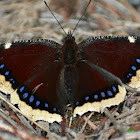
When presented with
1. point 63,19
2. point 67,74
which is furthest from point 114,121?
point 63,19

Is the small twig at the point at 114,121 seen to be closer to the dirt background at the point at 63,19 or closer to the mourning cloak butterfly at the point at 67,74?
the mourning cloak butterfly at the point at 67,74

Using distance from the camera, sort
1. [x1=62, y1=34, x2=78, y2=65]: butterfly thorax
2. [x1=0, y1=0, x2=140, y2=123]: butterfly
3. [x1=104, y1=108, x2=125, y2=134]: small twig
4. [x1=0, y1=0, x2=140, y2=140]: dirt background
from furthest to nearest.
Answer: [x1=0, y1=0, x2=140, y2=140]: dirt background
[x1=62, y1=34, x2=78, y2=65]: butterfly thorax
[x1=0, y1=0, x2=140, y2=123]: butterfly
[x1=104, y1=108, x2=125, y2=134]: small twig

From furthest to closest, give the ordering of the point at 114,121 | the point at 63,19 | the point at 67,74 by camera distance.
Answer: the point at 63,19, the point at 67,74, the point at 114,121

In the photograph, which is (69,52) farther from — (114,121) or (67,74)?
(114,121)

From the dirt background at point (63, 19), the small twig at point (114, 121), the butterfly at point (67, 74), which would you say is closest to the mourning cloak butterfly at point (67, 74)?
the butterfly at point (67, 74)

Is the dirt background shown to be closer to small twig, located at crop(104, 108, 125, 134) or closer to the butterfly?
the butterfly

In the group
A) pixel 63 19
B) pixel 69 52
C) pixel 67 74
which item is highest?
pixel 63 19

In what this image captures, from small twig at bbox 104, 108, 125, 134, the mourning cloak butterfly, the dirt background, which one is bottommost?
small twig at bbox 104, 108, 125, 134

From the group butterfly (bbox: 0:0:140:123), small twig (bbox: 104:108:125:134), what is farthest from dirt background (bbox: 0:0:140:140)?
small twig (bbox: 104:108:125:134)
